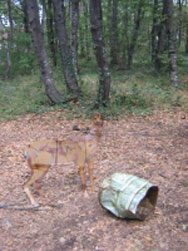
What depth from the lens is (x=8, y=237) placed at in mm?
3402

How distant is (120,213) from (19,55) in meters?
16.9

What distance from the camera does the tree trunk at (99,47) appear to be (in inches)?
324

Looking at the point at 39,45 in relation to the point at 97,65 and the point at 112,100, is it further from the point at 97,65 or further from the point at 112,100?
the point at 97,65

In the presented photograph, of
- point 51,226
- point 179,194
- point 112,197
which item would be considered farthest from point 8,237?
point 179,194

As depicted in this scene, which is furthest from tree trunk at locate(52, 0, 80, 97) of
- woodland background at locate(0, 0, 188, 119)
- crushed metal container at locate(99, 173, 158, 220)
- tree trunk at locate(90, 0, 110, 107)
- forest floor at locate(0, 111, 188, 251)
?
crushed metal container at locate(99, 173, 158, 220)

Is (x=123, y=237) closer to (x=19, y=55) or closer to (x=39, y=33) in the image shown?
(x=39, y=33)

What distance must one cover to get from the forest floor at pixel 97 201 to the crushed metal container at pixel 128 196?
160mm

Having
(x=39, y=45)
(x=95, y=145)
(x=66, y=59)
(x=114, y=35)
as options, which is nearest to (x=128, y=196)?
(x=95, y=145)

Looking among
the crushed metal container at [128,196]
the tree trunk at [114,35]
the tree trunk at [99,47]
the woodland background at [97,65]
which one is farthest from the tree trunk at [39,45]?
the tree trunk at [114,35]

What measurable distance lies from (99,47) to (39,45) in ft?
7.94

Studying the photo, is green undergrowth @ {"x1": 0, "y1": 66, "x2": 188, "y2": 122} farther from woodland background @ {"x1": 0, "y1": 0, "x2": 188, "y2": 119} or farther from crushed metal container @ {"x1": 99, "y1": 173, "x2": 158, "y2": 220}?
crushed metal container @ {"x1": 99, "y1": 173, "x2": 158, "y2": 220}

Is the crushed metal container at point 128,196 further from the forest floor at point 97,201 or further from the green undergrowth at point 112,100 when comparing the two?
A: the green undergrowth at point 112,100

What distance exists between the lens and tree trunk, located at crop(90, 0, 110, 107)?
823 cm

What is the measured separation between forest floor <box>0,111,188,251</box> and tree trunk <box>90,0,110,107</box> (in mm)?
1994
